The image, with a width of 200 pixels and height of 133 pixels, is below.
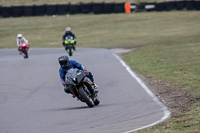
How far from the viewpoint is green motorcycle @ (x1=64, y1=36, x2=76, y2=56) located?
25.5 metres

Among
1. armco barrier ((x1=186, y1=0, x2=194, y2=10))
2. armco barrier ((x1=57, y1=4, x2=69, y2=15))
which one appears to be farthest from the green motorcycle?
armco barrier ((x1=57, y1=4, x2=69, y2=15))

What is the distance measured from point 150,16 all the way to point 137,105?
1483 inches

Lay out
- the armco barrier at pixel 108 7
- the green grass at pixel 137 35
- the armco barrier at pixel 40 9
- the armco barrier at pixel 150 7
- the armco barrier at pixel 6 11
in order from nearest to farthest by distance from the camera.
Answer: the green grass at pixel 137 35 → the armco barrier at pixel 108 7 → the armco barrier at pixel 150 7 → the armco barrier at pixel 40 9 → the armco barrier at pixel 6 11

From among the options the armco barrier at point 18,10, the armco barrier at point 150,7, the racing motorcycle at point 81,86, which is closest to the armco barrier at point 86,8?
the armco barrier at point 150,7

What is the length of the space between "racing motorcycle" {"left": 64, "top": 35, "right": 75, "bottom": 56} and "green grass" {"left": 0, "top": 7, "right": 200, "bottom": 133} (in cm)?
284

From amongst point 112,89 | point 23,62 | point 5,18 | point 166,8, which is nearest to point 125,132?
point 112,89

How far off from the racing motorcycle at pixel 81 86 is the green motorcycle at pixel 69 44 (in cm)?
1484

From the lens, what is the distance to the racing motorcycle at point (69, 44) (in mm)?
25516

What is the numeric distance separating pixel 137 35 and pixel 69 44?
15130 millimetres

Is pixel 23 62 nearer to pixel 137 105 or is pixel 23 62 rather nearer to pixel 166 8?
pixel 137 105

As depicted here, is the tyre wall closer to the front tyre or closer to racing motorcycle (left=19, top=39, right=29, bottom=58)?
racing motorcycle (left=19, top=39, right=29, bottom=58)

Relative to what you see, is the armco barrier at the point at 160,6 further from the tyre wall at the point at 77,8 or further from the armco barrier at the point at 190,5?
the armco barrier at the point at 190,5

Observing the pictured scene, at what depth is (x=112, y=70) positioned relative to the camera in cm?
1800

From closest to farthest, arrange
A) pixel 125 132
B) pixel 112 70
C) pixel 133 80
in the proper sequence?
pixel 125 132 < pixel 133 80 < pixel 112 70
